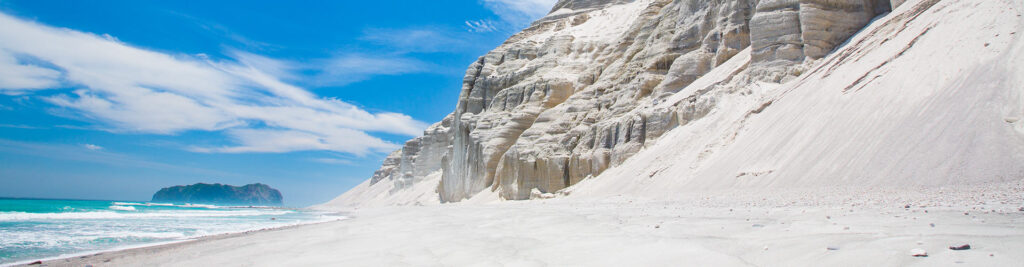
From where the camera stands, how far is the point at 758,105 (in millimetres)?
16656

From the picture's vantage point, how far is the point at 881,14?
61.0 feet

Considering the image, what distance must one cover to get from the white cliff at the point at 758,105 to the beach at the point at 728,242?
2636 mm

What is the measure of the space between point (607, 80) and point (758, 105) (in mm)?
14044

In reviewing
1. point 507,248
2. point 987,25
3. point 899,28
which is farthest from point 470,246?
point 899,28

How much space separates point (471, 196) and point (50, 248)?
2574 cm

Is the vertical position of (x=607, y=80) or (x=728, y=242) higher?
(x=607, y=80)

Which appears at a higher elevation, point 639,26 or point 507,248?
point 639,26

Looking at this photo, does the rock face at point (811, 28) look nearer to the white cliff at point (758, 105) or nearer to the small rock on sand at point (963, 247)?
the white cliff at point (758, 105)

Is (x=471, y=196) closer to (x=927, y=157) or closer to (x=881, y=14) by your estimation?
(x=881, y=14)

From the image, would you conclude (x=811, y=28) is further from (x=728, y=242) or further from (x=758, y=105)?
(x=728, y=242)

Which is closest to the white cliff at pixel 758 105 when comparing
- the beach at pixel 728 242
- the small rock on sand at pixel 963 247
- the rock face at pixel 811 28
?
the rock face at pixel 811 28

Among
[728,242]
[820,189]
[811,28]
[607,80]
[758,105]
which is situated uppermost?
[607,80]

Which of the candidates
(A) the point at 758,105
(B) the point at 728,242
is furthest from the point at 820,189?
(A) the point at 758,105

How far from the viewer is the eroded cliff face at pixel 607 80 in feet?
63.1
